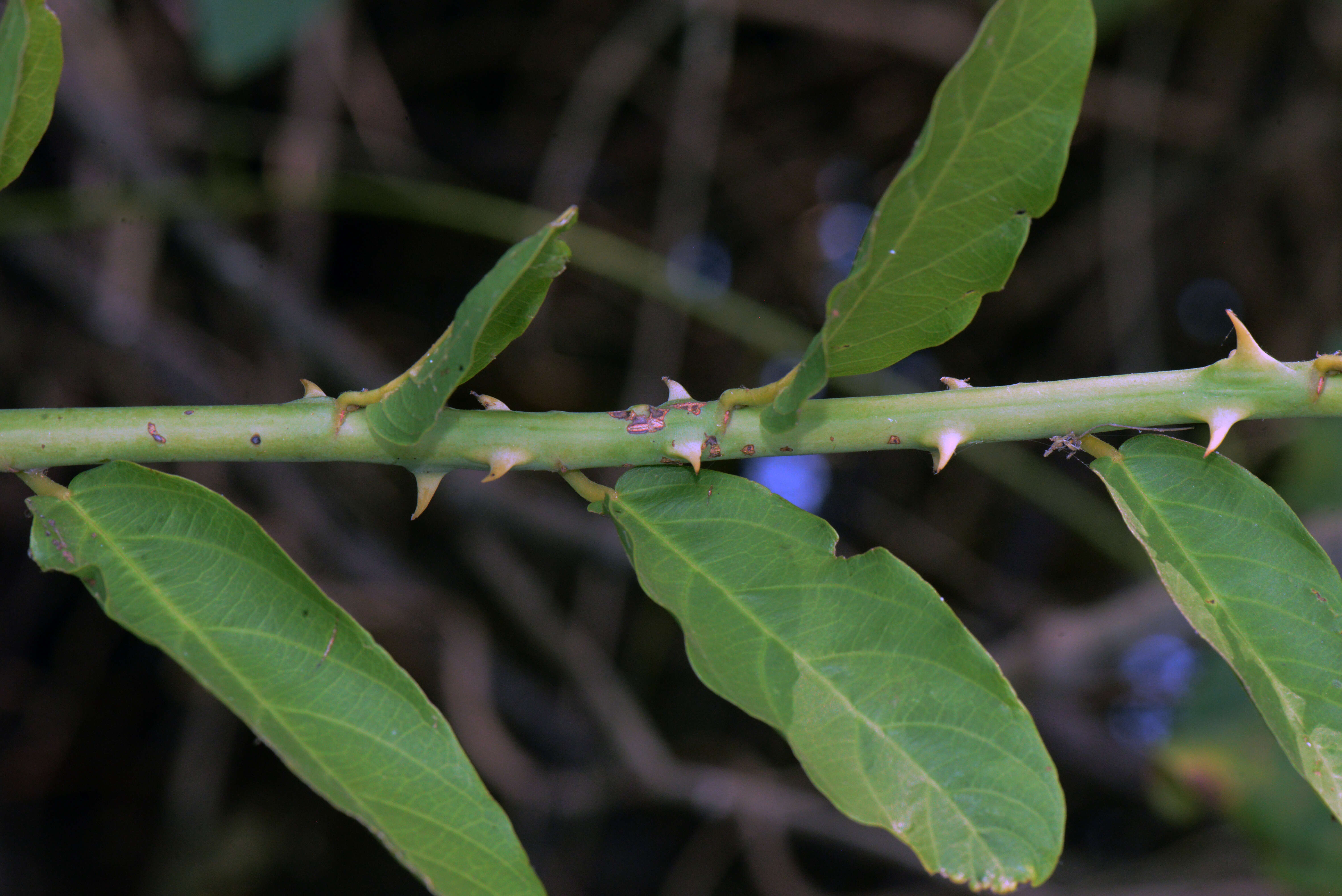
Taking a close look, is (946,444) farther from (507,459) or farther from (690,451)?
(507,459)

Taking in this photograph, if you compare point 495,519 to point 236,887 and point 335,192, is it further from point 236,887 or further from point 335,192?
point 236,887

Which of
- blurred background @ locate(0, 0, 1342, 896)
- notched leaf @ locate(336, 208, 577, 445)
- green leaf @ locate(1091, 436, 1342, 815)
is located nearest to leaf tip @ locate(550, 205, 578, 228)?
notched leaf @ locate(336, 208, 577, 445)

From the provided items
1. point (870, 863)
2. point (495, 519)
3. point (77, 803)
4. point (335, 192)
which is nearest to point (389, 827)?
point (495, 519)

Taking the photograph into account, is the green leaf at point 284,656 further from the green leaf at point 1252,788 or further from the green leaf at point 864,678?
the green leaf at point 1252,788

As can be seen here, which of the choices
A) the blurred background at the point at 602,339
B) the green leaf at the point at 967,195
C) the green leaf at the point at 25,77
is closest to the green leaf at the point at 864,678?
the green leaf at the point at 967,195

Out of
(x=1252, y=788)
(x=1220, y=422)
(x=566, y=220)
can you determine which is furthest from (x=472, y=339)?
(x=1252, y=788)
